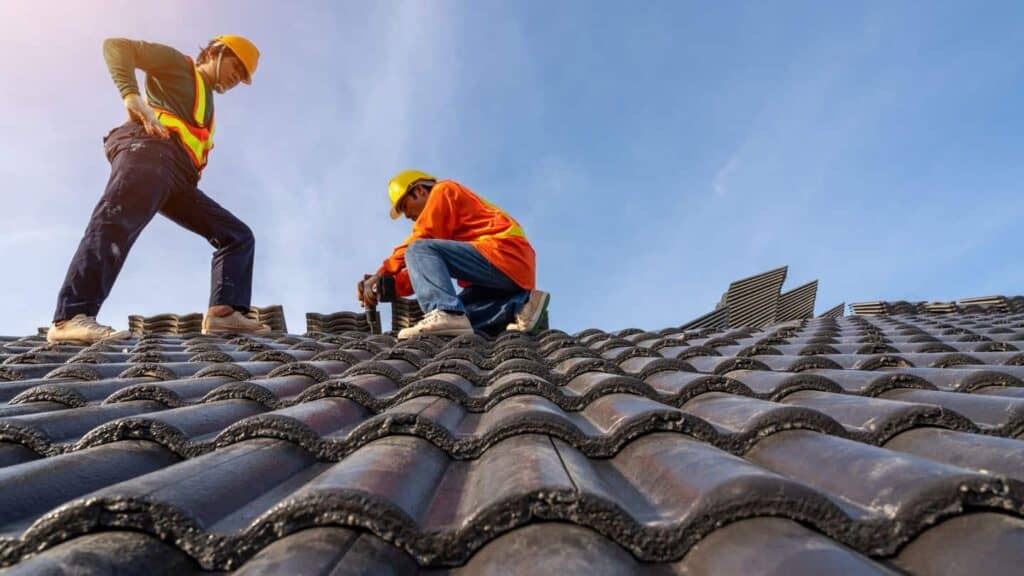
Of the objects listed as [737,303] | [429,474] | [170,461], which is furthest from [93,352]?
[737,303]

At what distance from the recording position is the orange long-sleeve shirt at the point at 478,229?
5234 mm

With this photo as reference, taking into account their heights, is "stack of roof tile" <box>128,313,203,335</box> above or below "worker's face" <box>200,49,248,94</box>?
below

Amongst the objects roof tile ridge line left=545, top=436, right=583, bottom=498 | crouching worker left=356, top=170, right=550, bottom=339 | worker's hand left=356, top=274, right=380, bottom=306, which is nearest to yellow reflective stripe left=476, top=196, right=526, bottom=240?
crouching worker left=356, top=170, right=550, bottom=339

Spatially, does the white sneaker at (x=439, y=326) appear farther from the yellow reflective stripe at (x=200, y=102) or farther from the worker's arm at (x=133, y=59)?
the worker's arm at (x=133, y=59)

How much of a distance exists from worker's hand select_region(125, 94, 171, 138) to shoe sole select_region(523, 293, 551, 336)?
10.4ft

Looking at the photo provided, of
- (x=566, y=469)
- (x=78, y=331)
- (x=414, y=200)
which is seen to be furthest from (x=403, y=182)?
(x=566, y=469)

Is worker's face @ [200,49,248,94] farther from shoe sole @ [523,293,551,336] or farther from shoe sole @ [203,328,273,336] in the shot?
shoe sole @ [523,293,551,336]

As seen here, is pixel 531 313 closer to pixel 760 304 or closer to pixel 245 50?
pixel 245 50

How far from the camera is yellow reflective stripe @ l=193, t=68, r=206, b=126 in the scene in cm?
508

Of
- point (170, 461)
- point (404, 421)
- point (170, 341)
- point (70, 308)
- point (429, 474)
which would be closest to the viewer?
point (429, 474)

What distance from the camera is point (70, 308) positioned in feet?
14.1

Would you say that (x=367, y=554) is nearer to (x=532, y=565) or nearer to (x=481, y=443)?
(x=532, y=565)

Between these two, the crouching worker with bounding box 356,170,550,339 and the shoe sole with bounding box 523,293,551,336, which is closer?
the crouching worker with bounding box 356,170,550,339

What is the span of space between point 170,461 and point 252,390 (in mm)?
679
